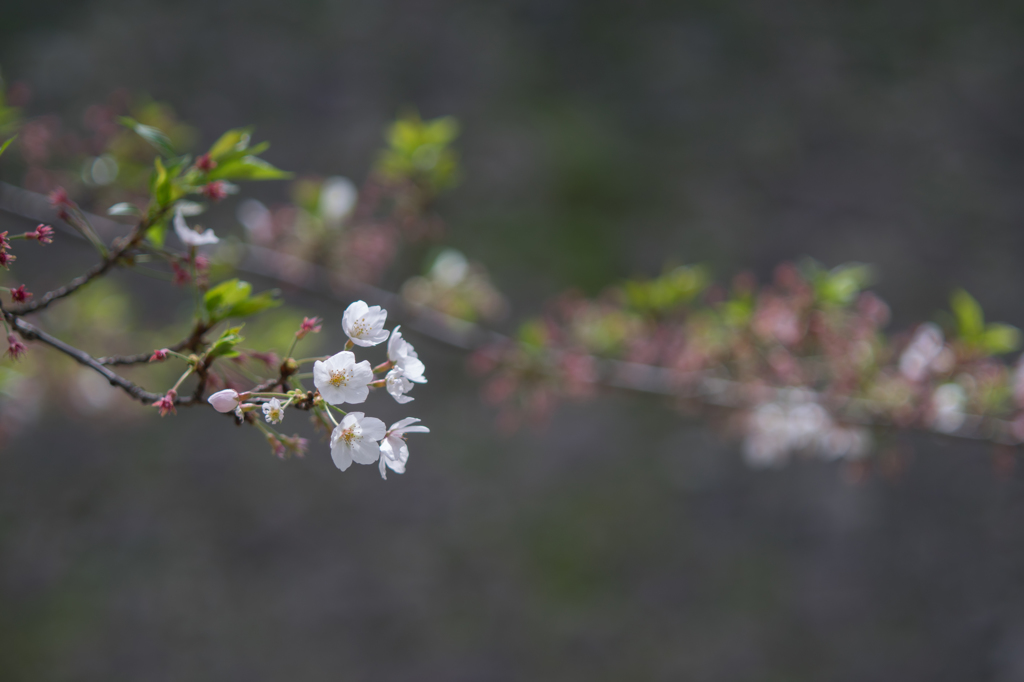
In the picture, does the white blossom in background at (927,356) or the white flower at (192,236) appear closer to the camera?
the white flower at (192,236)

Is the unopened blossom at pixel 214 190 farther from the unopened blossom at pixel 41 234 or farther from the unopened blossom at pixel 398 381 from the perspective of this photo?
the unopened blossom at pixel 398 381

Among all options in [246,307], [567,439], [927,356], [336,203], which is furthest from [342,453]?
[567,439]

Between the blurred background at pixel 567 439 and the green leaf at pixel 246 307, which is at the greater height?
the blurred background at pixel 567 439

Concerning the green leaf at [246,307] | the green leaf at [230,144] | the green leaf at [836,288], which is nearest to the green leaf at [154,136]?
the green leaf at [230,144]

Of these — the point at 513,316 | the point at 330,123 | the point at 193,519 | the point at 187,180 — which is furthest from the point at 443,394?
the point at 187,180

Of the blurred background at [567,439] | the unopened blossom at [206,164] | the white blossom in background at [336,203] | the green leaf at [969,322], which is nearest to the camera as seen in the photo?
the unopened blossom at [206,164]

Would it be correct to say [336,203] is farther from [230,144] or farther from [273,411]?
[273,411]

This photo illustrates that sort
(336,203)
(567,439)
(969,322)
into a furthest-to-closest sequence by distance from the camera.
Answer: (567,439), (336,203), (969,322)

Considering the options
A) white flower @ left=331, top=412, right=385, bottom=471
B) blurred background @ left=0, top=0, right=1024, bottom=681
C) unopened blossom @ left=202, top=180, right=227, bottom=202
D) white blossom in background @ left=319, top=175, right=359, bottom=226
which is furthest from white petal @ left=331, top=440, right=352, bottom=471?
blurred background @ left=0, top=0, right=1024, bottom=681
